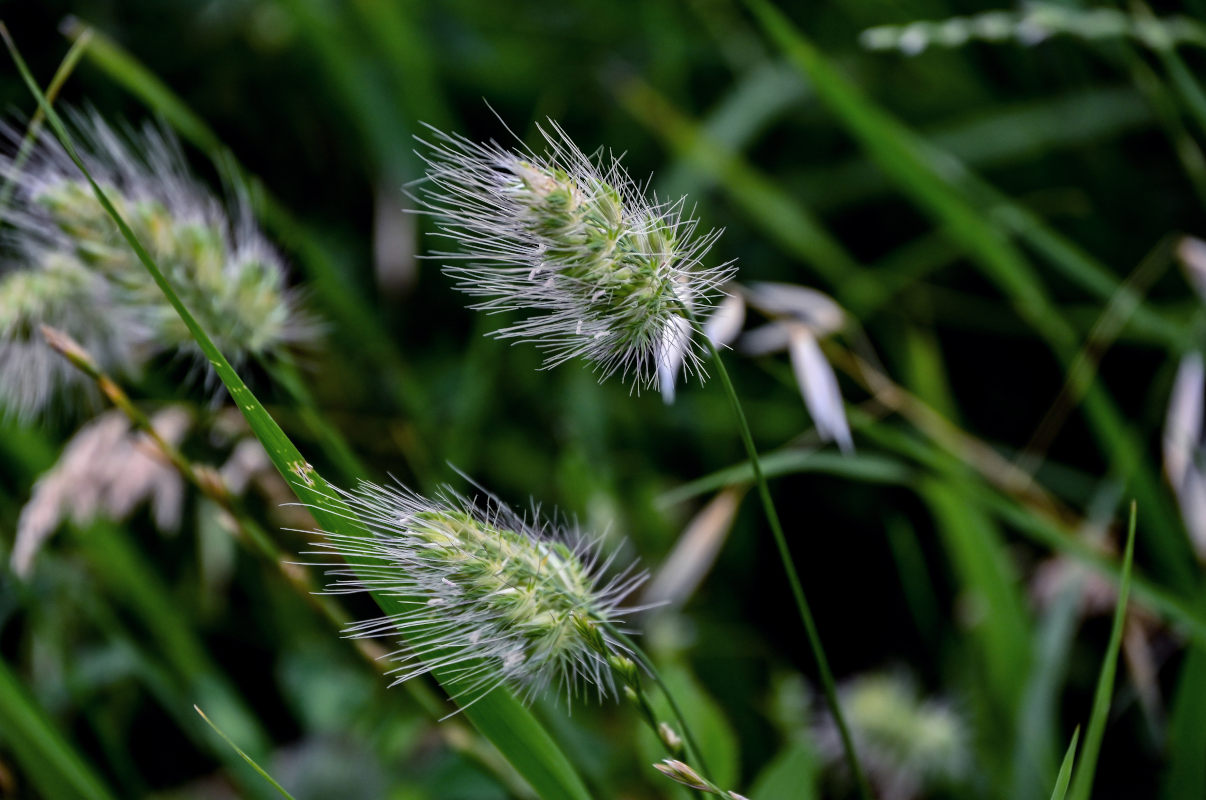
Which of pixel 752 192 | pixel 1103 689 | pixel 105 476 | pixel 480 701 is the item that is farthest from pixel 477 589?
pixel 752 192

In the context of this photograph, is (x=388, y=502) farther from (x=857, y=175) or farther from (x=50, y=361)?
(x=857, y=175)

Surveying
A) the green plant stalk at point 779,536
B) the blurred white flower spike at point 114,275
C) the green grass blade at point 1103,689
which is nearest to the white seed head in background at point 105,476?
the blurred white flower spike at point 114,275

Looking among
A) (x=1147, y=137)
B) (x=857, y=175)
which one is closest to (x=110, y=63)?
(x=857, y=175)

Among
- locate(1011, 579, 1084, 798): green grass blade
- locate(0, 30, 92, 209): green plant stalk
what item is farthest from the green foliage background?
locate(0, 30, 92, 209): green plant stalk

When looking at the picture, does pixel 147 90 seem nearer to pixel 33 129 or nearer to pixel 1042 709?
pixel 33 129

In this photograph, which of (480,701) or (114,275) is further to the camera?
(114,275)

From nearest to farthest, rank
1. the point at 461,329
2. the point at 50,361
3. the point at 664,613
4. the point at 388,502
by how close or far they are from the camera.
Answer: the point at 388,502 < the point at 50,361 < the point at 664,613 < the point at 461,329

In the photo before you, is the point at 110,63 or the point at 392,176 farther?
the point at 392,176
